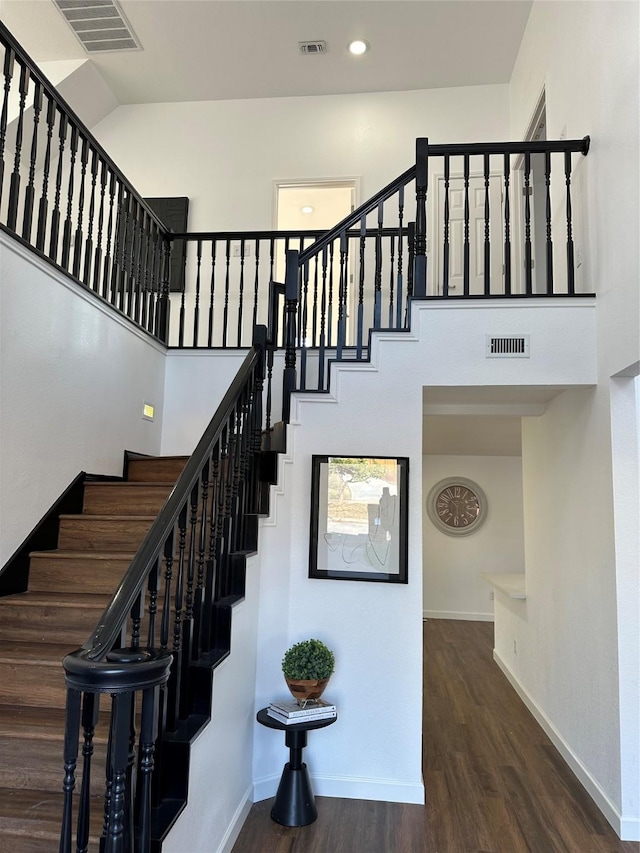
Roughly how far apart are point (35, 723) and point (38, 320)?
196 centimetres

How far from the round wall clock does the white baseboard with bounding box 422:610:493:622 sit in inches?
42.6

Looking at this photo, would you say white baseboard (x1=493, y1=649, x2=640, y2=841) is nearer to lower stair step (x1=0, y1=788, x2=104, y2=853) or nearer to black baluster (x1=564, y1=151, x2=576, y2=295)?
lower stair step (x1=0, y1=788, x2=104, y2=853)

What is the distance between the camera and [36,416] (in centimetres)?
312

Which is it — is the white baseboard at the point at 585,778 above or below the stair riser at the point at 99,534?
below

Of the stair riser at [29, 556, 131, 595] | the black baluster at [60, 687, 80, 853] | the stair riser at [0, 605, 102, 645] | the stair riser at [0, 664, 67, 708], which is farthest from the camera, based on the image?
the stair riser at [29, 556, 131, 595]

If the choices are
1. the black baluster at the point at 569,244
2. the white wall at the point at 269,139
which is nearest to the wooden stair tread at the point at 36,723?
the black baluster at the point at 569,244

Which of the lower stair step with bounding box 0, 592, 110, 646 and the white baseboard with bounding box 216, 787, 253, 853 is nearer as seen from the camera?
the white baseboard with bounding box 216, 787, 253, 853

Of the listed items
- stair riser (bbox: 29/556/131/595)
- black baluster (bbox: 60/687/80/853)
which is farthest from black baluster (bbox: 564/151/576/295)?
black baluster (bbox: 60/687/80/853)

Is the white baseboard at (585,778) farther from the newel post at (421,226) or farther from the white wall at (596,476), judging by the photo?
the newel post at (421,226)

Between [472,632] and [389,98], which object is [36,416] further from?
[472,632]

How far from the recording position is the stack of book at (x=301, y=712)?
2.88m

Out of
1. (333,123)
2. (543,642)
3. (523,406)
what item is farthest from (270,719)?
(333,123)

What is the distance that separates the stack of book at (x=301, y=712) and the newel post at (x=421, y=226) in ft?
7.66

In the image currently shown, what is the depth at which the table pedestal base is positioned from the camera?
2861 millimetres
